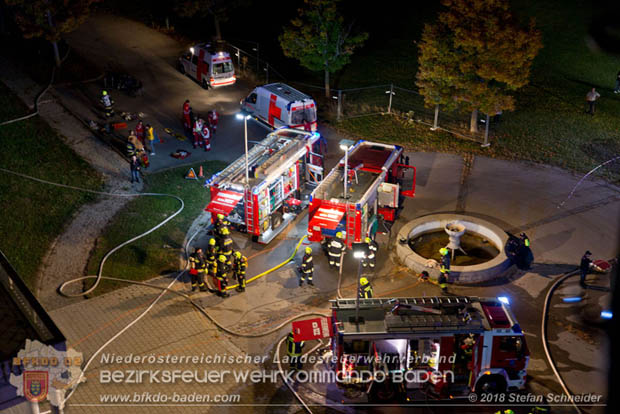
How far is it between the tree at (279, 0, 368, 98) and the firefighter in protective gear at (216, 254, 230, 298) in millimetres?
15779

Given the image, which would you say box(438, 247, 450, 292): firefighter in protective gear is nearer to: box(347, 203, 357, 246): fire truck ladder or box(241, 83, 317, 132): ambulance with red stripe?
box(347, 203, 357, 246): fire truck ladder

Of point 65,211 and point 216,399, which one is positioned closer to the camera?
point 216,399

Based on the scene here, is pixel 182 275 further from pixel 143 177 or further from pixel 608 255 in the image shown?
pixel 608 255

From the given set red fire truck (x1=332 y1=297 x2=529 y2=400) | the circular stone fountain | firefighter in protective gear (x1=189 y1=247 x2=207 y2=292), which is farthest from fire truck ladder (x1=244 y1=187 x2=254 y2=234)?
red fire truck (x1=332 y1=297 x2=529 y2=400)

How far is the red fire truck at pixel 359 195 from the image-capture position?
20.2 meters

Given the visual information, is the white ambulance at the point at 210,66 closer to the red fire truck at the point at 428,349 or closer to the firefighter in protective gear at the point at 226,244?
the firefighter in protective gear at the point at 226,244

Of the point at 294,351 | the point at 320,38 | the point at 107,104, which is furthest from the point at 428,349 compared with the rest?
the point at 107,104

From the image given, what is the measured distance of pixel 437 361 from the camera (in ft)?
48.1

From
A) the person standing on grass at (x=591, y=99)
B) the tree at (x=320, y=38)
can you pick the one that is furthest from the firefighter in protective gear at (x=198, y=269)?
the person standing on grass at (x=591, y=99)

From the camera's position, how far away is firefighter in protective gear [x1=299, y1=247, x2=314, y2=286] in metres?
18.9

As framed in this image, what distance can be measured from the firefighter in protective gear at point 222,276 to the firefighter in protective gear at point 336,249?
3363 mm

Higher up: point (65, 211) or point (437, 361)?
point (437, 361)

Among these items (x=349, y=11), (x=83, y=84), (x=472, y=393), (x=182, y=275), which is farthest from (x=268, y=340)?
(x=349, y=11)

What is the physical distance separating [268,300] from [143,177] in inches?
385
